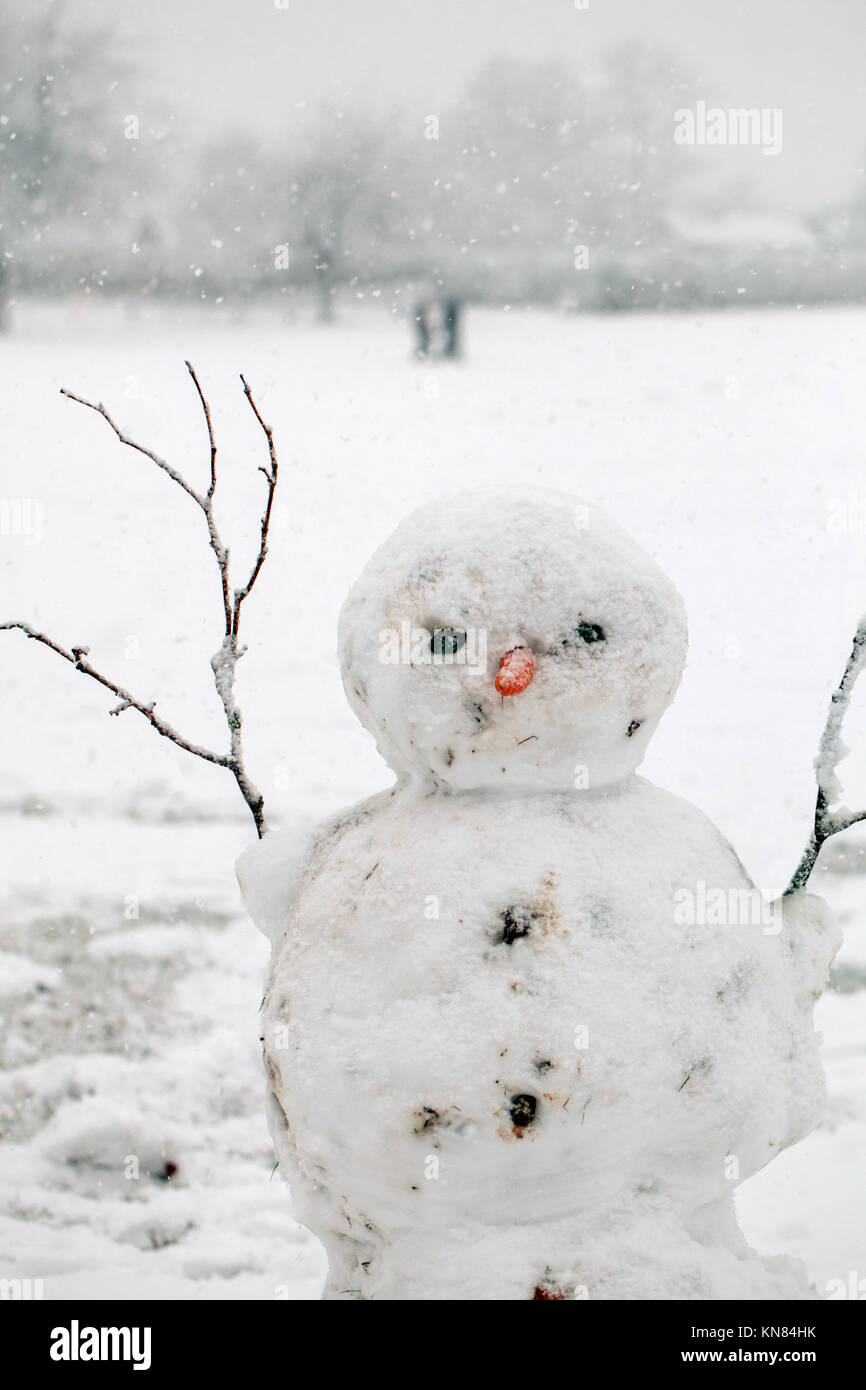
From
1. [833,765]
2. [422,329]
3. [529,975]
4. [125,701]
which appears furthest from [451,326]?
[529,975]

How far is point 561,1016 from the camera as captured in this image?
1.01 m

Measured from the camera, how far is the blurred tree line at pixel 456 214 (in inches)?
219

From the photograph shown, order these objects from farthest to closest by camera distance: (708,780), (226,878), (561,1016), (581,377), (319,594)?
1. (581,377)
2. (319,594)
3. (708,780)
4. (226,878)
5. (561,1016)

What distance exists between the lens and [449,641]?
108 centimetres

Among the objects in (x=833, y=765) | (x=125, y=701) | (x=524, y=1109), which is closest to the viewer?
(x=524, y=1109)

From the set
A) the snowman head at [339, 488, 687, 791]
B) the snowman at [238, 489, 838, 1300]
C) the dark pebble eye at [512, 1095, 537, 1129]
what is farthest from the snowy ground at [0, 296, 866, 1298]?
the snowman head at [339, 488, 687, 791]

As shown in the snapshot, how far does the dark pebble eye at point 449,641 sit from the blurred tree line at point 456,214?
4.86 meters

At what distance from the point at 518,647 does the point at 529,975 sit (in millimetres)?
298

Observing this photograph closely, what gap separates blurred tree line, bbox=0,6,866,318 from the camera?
5555mm

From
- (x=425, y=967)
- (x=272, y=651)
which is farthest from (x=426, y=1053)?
(x=272, y=651)

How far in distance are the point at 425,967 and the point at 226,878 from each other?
2028mm

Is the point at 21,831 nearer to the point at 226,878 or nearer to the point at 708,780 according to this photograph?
the point at 226,878

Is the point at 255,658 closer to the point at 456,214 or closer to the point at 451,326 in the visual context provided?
the point at 451,326

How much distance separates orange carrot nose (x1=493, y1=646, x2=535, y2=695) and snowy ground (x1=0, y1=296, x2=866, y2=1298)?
115cm
